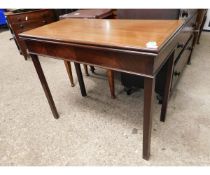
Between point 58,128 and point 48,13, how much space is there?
1.95 m

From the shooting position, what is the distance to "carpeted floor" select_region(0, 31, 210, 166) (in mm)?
1117

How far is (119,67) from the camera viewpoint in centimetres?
77

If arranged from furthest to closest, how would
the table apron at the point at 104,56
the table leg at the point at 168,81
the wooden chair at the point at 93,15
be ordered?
the wooden chair at the point at 93,15
the table leg at the point at 168,81
the table apron at the point at 104,56

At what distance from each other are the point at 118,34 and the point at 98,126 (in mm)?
758

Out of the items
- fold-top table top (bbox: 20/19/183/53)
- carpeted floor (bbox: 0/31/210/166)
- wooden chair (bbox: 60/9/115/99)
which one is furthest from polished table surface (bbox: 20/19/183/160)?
wooden chair (bbox: 60/9/115/99)

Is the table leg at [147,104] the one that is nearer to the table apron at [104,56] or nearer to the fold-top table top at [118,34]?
the table apron at [104,56]

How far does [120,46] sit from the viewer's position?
70 cm

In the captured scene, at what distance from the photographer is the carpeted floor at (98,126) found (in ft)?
3.66

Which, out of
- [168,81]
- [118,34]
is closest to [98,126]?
[168,81]

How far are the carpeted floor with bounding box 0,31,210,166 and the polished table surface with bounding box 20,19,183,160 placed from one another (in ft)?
0.69

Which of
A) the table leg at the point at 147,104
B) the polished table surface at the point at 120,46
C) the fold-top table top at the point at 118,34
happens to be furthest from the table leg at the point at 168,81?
the table leg at the point at 147,104

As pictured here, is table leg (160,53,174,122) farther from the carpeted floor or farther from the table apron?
the table apron
